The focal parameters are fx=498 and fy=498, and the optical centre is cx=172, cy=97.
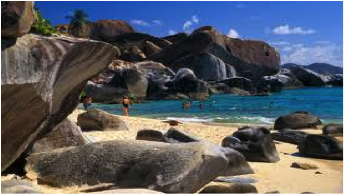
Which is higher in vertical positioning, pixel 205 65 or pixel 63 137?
pixel 205 65

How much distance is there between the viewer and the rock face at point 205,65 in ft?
264

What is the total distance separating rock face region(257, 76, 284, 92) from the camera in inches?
3024

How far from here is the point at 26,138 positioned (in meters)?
6.17

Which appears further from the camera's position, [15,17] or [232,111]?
[232,111]

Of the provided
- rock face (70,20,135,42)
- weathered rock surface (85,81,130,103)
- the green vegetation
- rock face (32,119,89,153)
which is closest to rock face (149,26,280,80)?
rock face (70,20,135,42)

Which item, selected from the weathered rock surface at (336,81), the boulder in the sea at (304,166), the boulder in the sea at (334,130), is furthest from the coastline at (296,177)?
the weathered rock surface at (336,81)

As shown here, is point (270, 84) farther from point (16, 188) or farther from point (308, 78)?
point (16, 188)

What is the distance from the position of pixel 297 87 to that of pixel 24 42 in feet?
286

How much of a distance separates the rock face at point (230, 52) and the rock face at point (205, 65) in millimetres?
1656

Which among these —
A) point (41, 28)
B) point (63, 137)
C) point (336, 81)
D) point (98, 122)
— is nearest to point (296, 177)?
point (63, 137)

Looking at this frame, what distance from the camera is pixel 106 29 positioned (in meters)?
108

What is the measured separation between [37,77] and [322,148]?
956cm

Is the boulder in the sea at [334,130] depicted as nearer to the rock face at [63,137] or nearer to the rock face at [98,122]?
the rock face at [98,122]

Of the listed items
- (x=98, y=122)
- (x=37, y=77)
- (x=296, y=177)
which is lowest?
(x=296, y=177)
